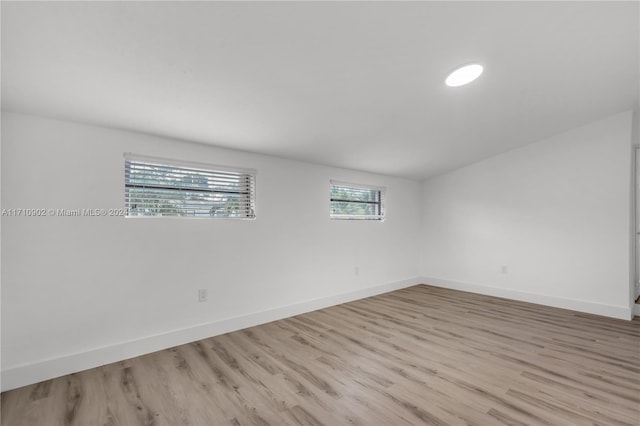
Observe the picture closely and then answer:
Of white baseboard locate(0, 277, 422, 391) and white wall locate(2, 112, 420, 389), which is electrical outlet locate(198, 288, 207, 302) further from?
white baseboard locate(0, 277, 422, 391)

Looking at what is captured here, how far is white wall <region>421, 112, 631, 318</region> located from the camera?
3639mm

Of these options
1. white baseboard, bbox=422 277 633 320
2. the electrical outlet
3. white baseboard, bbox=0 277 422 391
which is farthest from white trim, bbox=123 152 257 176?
white baseboard, bbox=422 277 633 320

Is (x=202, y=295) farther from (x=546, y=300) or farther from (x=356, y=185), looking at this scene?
(x=546, y=300)

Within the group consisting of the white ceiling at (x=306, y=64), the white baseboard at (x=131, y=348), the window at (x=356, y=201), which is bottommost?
the white baseboard at (x=131, y=348)

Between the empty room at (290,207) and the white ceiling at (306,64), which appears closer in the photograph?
the white ceiling at (306,64)

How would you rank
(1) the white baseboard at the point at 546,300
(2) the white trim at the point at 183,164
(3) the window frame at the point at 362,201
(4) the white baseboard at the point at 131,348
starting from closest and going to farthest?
(4) the white baseboard at the point at 131,348 < (2) the white trim at the point at 183,164 < (1) the white baseboard at the point at 546,300 < (3) the window frame at the point at 362,201

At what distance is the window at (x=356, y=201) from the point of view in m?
4.37

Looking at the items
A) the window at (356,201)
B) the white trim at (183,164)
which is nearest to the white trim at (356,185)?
the window at (356,201)

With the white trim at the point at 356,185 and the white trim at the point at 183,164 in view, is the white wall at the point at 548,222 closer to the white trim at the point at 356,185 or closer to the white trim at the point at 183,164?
the white trim at the point at 356,185

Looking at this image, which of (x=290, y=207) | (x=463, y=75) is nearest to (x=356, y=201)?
(x=290, y=207)

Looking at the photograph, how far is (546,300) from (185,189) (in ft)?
15.9

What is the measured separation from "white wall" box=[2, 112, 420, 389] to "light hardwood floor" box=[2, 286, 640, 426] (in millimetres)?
216

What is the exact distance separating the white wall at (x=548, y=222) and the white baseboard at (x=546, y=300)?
0.01 meters

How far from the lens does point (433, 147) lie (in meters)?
3.92
